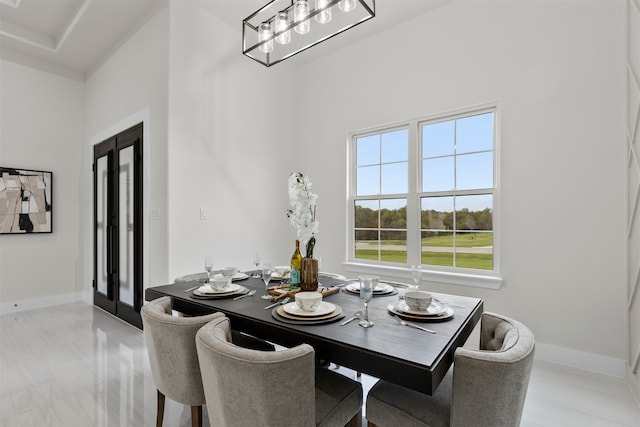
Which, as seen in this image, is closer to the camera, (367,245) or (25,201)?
(367,245)

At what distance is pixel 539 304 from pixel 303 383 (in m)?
2.47

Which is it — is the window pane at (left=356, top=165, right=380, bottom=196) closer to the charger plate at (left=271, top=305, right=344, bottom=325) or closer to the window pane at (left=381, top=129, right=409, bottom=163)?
the window pane at (left=381, top=129, right=409, bottom=163)

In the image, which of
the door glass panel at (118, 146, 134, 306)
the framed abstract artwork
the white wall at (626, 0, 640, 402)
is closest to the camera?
the white wall at (626, 0, 640, 402)

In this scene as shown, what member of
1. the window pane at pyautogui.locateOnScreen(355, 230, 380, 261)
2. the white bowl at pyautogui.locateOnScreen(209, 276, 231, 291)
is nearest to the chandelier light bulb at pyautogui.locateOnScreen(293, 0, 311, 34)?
the white bowl at pyautogui.locateOnScreen(209, 276, 231, 291)

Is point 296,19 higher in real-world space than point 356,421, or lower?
higher

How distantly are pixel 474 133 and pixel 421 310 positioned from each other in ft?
7.27

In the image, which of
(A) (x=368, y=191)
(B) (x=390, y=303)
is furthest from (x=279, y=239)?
(B) (x=390, y=303)

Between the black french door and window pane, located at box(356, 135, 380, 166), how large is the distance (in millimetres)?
2491

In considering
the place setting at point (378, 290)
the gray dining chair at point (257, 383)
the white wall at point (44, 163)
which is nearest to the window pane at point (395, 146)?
the place setting at point (378, 290)

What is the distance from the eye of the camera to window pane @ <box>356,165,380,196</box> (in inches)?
145

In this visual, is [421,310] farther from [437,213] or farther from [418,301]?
[437,213]

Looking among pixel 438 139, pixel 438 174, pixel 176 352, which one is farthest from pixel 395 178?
pixel 176 352

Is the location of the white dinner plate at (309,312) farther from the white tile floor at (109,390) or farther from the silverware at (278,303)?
the white tile floor at (109,390)

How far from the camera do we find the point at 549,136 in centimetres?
258
